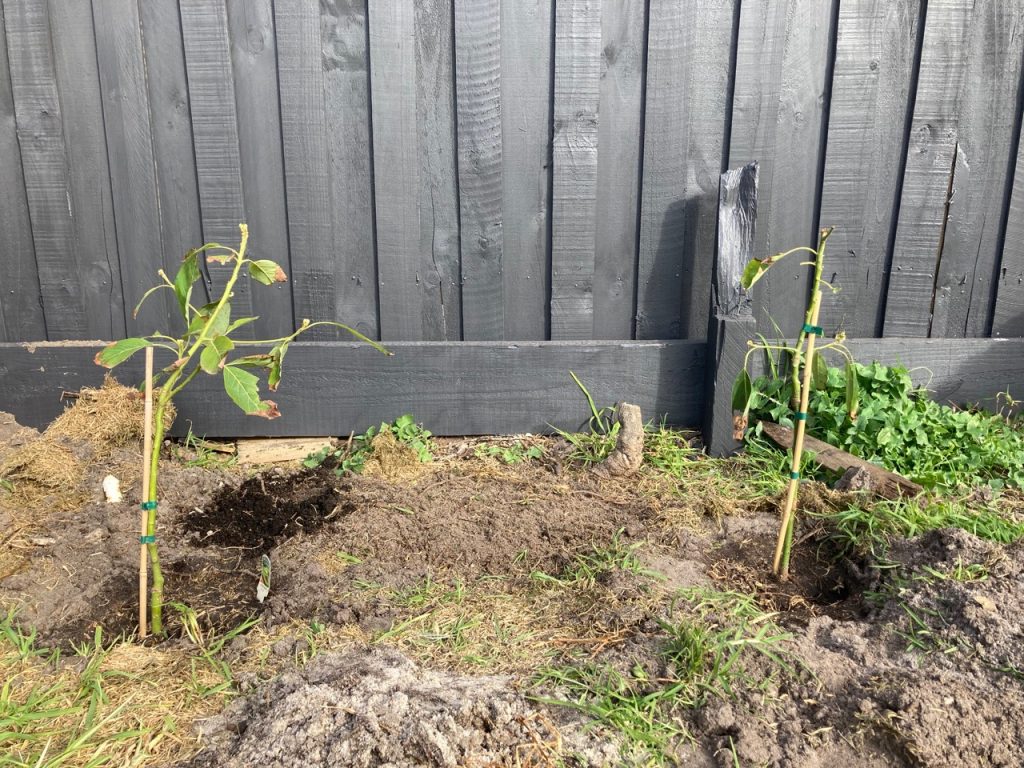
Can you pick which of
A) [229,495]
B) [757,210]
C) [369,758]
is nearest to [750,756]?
[369,758]

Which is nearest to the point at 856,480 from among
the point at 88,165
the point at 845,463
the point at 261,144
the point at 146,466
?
the point at 845,463

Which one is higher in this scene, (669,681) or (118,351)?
(118,351)

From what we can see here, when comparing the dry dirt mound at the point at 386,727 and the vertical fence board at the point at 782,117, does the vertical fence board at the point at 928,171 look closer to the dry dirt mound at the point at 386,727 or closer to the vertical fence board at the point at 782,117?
the vertical fence board at the point at 782,117

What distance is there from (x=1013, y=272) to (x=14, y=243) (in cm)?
413

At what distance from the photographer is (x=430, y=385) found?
3225 mm

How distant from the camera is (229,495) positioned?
2756 mm

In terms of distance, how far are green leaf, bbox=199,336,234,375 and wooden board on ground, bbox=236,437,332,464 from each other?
1527mm

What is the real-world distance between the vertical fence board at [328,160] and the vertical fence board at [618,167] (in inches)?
36.5

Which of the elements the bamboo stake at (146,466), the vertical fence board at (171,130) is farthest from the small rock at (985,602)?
the vertical fence board at (171,130)

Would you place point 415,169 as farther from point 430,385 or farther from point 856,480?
point 856,480

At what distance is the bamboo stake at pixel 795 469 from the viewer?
2.07 metres

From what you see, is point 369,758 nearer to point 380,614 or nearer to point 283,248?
point 380,614

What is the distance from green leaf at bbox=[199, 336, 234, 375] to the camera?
167cm

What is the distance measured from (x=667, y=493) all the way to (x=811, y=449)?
599 mm
